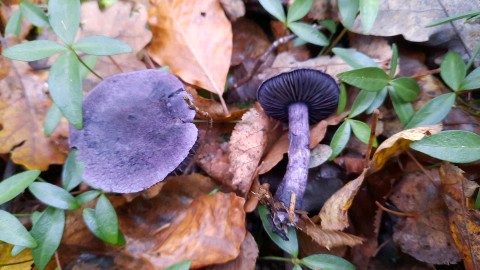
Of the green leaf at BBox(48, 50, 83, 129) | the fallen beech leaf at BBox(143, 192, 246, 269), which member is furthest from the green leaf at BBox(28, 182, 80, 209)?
the fallen beech leaf at BBox(143, 192, 246, 269)

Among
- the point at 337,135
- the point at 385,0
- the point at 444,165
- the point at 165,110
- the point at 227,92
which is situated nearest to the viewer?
the point at 444,165

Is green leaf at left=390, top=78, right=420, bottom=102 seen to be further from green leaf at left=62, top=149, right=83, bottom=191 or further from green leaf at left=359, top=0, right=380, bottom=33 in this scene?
green leaf at left=62, top=149, right=83, bottom=191

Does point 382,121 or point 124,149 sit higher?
point 382,121

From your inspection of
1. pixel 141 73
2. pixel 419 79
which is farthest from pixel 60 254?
pixel 419 79

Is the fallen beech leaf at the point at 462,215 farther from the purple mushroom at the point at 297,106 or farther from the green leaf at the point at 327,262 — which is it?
the purple mushroom at the point at 297,106

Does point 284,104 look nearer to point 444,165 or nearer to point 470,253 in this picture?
point 444,165

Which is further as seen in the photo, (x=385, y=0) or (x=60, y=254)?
(x=385, y=0)

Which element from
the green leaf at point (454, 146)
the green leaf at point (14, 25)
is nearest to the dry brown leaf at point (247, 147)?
the green leaf at point (454, 146)
